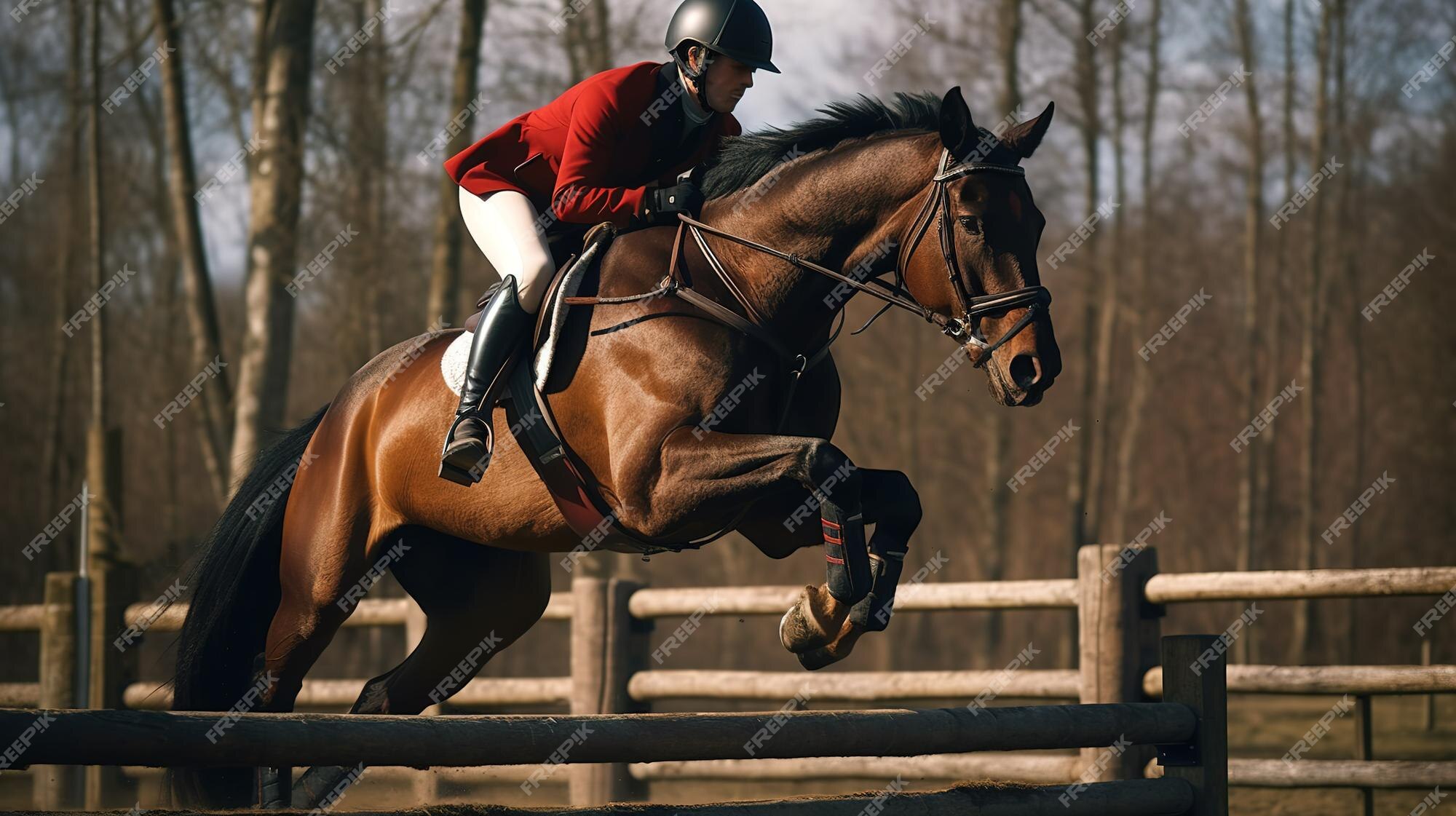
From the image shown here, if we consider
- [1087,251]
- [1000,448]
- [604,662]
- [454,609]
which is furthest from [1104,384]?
[454,609]

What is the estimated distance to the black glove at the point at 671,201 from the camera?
4.42m

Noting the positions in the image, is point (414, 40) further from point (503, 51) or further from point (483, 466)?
point (483, 466)

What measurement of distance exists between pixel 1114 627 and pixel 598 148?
120 inches

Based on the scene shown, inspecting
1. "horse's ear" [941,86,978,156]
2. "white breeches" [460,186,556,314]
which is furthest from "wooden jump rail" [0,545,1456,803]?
"horse's ear" [941,86,978,156]

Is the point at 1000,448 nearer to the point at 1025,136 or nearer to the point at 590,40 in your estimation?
the point at 590,40

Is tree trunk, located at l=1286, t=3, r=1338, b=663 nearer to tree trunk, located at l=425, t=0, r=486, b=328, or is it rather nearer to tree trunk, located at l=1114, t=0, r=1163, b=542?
tree trunk, located at l=1114, t=0, r=1163, b=542

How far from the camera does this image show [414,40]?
1255 centimetres

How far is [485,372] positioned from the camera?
14.5 ft

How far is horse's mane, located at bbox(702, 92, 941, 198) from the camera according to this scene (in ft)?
14.6

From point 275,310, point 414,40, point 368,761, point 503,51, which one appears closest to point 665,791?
point 275,310

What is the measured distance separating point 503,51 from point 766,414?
1255 cm

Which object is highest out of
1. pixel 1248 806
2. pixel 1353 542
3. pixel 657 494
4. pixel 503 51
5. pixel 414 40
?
pixel 503 51

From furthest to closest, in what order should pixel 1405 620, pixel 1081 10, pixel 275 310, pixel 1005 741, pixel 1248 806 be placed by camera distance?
pixel 1405 620 < pixel 1081 10 < pixel 275 310 < pixel 1248 806 < pixel 1005 741

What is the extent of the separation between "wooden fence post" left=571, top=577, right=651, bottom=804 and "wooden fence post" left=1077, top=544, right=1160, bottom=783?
85.4 inches
